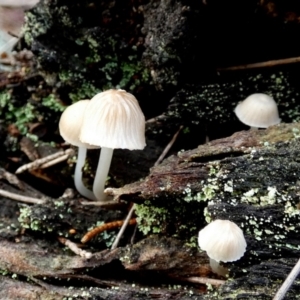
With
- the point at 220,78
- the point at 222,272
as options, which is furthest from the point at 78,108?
the point at 222,272

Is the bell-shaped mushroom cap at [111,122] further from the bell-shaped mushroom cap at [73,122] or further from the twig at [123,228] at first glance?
the twig at [123,228]

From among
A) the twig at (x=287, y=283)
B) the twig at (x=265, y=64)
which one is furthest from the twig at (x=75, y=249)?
the twig at (x=265, y=64)

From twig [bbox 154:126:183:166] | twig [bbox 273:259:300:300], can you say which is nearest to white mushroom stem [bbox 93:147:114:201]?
twig [bbox 154:126:183:166]

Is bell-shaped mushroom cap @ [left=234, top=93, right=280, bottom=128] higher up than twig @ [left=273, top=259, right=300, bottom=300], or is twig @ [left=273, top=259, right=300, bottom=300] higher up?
bell-shaped mushroom cap @ [left=234, top=93, right=280, bottom=128]

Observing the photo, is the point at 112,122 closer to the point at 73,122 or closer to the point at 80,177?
the point at 73,122

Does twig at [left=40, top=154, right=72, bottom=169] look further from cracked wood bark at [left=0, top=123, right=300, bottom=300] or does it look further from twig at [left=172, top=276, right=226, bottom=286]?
twig at [left=172, top=276, right=226, bottom=286]

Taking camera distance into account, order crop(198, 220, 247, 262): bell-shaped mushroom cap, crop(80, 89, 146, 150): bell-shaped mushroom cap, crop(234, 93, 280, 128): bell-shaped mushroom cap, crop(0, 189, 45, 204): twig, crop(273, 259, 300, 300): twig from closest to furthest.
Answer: crop(273, 259, 300, 300): twig, crop(198, 220, 247, 262): bell-shaped mushroom cap, crop(80, 89, 146, 150): bell-shaped mushroom cap, crop(0, 189, 45, 204): twig, crop(234, 93, 280, 128): bell-shaped mushroom cap

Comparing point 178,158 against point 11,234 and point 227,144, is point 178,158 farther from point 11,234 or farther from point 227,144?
point 11,234
